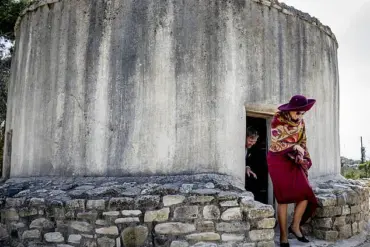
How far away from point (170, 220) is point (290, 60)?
3205 mm

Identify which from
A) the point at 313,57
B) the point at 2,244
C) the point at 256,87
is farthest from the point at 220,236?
the point at 313,57

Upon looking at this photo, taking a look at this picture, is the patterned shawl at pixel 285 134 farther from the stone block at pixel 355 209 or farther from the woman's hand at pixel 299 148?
the stone block at pixel 355 209

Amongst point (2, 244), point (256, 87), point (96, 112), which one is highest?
point (256, 87)

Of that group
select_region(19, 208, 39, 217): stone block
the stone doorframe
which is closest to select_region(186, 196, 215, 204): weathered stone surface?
the stone doorframe

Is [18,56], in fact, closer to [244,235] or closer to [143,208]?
[143,208]

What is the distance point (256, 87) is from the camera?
659 centimetres

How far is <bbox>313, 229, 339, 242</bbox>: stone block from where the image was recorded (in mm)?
6308

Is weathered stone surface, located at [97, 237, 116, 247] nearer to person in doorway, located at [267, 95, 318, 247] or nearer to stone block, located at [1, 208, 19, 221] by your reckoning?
stone block, located at [1, 208, 19, 221]

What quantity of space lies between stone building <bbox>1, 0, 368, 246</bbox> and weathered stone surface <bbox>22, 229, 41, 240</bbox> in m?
0.01

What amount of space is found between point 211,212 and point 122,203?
1073 millimetres

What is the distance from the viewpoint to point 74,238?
223 inches

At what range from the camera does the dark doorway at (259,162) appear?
301 inches

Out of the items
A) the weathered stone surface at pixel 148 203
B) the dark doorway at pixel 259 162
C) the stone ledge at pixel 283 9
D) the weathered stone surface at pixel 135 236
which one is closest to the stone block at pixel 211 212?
the weathered stone surface at pixel 148 203

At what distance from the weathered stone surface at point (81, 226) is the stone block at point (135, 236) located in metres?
0.46
